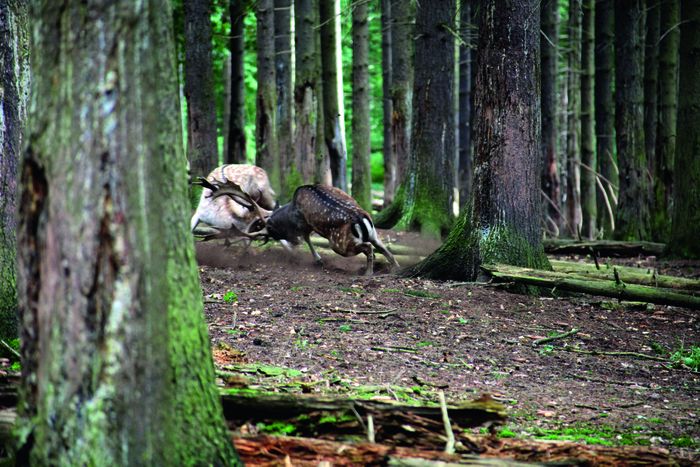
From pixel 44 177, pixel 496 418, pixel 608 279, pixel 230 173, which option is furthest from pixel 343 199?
pixel 44 177

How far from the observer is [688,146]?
12750 mm

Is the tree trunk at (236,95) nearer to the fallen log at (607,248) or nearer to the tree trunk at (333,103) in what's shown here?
the tree trunk at (333,103)

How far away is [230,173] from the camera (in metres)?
13.9

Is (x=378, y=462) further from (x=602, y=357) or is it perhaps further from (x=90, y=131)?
(x=602, y=357)

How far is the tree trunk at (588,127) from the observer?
1853 centimetres

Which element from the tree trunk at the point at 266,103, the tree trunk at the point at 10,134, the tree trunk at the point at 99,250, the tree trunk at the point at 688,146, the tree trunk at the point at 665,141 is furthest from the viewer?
the tree trunk at the point at 266,103

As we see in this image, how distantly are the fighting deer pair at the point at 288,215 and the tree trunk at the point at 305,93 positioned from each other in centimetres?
244

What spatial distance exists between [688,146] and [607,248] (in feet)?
6.78

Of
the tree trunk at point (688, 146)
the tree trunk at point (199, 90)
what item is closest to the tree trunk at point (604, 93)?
the tree trunk at point (688, 146)

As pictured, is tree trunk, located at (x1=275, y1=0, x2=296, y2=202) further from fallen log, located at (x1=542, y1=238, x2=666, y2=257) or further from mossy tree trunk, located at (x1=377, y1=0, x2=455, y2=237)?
fallen log, located at (x1=542, y1=238, x2=666, y2=257)

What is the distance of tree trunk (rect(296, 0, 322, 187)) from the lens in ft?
53.4

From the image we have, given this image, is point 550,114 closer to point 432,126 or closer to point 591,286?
point 432,126

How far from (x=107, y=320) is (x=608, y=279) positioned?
7.08 m

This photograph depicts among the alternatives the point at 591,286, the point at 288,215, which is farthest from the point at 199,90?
the point at 591,286
